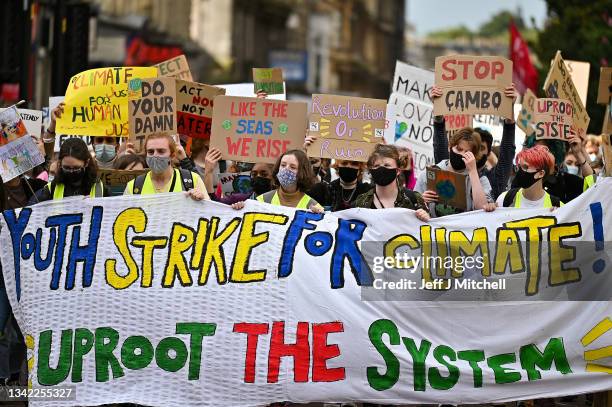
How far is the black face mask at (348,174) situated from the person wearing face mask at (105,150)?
79.3 inches

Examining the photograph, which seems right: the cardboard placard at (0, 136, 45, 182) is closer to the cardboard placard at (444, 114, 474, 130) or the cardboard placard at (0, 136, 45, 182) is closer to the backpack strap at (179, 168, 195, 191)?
the backpack strap at (179, 168, 195, 191)

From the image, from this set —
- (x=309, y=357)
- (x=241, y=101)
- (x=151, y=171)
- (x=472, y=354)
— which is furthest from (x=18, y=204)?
(x=472, y=354)

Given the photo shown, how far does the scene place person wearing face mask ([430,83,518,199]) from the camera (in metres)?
10.1

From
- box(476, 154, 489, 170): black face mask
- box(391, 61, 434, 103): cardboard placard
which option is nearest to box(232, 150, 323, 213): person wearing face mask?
box(476, 154, 489, 170): black face mask

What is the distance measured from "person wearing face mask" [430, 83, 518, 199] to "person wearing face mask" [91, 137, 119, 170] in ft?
8.10

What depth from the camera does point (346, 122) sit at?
10797 mm

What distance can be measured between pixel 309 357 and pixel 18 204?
2.37 meters

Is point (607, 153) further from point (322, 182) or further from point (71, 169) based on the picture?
point (71, 169)

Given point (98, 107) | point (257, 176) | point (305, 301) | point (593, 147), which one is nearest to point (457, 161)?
point (257, 176)

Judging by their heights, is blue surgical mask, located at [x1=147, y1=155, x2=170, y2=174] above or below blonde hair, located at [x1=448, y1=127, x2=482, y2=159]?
below

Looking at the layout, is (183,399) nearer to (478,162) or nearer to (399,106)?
(478,162)

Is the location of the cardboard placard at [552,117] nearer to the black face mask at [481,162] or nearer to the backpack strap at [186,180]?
the black face mask at [481,162]

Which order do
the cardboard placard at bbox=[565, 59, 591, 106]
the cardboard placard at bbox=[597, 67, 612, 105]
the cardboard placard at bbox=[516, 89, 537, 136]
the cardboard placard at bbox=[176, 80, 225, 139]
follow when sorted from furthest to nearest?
1. the cardboard placard at bbox=[565, 59, 591, 106]
2. the cardboard placard at bbox=[516, 89, 537, 136]
3. the cardboard placard at bbox=[176, 80, 225, 139]
4. the cardboard placard at bbox=[597, 67, 612, 105]

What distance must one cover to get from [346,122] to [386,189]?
1.71 metres
